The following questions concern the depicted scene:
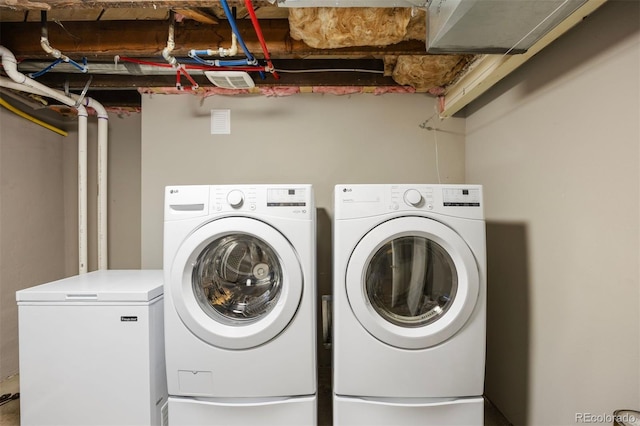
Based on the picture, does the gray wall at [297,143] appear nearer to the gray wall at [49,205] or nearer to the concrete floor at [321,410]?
the gray wall at [49,205]

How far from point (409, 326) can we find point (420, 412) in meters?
0.35

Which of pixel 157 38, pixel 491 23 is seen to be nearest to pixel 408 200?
pixel 491 23

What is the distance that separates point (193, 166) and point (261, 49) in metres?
0.91

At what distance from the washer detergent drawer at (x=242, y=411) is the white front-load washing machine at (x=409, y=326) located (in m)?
0.16

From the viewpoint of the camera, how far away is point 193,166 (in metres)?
1.91

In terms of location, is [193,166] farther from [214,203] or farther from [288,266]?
[288,266]

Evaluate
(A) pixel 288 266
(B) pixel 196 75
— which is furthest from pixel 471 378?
(B) pixel 196 75

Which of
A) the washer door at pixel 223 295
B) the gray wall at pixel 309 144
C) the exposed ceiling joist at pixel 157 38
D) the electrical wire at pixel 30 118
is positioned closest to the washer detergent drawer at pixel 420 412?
the washer door at pixel 223 295

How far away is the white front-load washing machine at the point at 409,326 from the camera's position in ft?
3.85

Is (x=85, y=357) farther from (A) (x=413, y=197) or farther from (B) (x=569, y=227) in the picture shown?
(B) (x=569, y=227)

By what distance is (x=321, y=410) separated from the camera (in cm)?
155

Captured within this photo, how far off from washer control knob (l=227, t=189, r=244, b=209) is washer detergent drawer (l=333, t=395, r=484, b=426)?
0.96m

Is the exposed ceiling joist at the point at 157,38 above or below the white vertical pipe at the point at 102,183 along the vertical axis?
above

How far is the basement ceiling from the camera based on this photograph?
117cm
